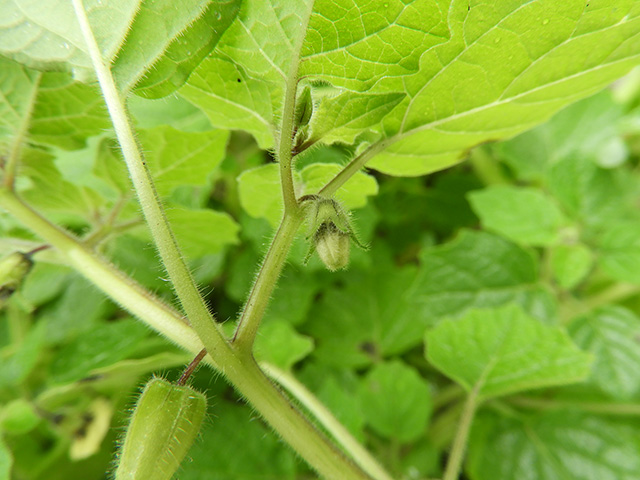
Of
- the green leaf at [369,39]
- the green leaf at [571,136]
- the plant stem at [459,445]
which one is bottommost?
the plant stem at [459,445]

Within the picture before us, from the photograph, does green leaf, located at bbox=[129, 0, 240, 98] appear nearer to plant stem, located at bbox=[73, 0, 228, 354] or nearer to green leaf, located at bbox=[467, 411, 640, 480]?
plant stem, located at bbox=[73, 0, 228, 354]

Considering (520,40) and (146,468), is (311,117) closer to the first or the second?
(520,40)

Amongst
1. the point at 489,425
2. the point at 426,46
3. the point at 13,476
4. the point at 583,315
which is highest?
the point at 426,46

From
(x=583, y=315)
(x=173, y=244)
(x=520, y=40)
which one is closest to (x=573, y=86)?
(x=520, y=40)

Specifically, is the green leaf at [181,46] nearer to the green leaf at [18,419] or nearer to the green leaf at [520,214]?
the green leaf at [18,419]

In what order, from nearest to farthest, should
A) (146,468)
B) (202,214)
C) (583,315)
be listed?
(146,468) < (202,214) < (583,315)

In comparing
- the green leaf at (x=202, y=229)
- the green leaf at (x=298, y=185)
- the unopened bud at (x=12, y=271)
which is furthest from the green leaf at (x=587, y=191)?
the unopened bud at (x=12, y=271)

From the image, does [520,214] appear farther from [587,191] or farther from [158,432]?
[158,432]
